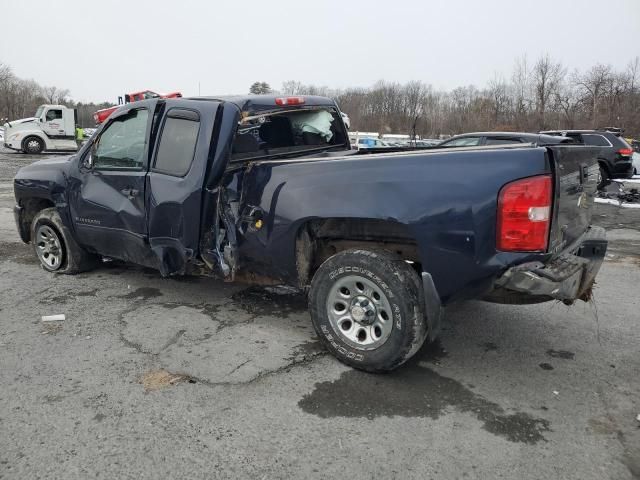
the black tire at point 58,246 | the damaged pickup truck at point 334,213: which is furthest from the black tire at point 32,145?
the damaged pickup truck at point 334,213

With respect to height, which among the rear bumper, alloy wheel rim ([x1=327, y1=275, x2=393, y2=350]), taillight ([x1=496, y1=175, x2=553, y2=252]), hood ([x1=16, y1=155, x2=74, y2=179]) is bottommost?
alloy wheel rim ([x1=327, y1=275, x2=393, y2=350])

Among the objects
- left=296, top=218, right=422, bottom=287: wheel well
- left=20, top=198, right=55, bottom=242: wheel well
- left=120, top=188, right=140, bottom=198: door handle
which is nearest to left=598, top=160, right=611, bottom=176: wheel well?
left=296, top=218, right=422, bottom=287: wheel well

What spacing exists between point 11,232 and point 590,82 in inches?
2358

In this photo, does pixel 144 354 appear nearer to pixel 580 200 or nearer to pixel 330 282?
pixel 330 282

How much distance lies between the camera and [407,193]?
3.07m

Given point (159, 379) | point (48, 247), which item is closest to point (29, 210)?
point (48, 247)

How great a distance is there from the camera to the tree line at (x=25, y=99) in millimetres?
73188

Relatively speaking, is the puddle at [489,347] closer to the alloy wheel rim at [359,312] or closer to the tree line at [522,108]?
the alloy wheel rim at [359,312]

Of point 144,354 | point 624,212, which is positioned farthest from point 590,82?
point 144,354

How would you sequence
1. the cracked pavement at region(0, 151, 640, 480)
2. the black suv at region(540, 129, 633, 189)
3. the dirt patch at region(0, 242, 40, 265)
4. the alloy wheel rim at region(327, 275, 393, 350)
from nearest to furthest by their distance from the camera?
the cracked pavement at region(0, 151, 640, 480)
the alloy wheel rim at region(327, 275, 393, 350)
the dirt patch at region(0, 242, 40, 265)
the black suv at region(540, 129, 633, 189)

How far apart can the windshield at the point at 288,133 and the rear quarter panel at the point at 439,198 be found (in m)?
0.88

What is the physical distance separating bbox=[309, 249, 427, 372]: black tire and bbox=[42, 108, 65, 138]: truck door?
28.0 meters

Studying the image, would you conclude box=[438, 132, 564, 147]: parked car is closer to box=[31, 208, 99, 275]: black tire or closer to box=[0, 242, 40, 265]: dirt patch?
box=[31, 208, 99, 275]: black tire

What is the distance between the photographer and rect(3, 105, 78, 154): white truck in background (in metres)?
26.8
